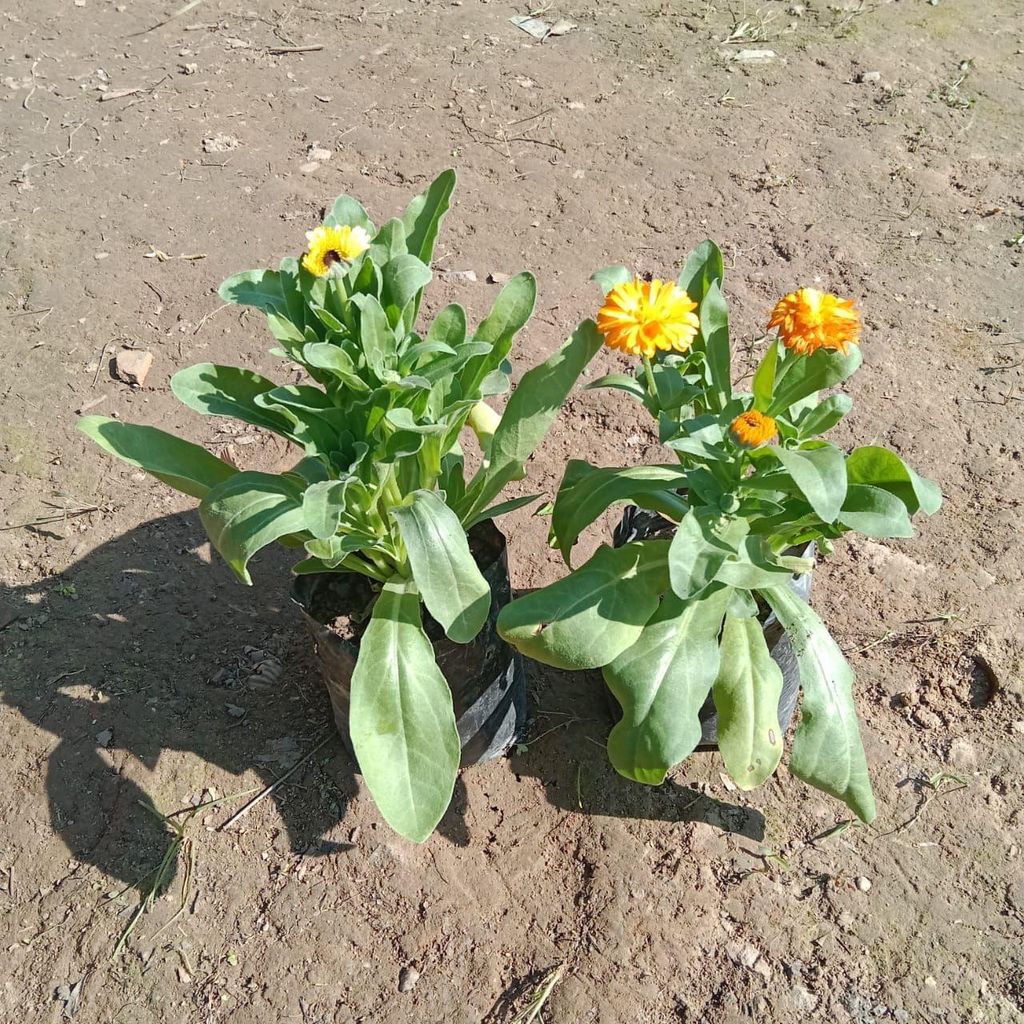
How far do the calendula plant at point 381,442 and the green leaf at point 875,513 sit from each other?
0.70 metres

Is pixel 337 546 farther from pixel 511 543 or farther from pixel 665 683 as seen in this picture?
pixel 511 543

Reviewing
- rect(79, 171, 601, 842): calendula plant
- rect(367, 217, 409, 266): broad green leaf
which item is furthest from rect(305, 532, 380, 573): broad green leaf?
rect(367, 217, 409, 266): broad green leaf

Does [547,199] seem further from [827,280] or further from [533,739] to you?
[533,739]

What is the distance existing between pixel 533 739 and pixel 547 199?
3049 mm

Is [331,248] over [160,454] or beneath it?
over

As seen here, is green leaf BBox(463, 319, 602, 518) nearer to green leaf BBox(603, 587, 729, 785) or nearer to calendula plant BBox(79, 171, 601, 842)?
calendula plant BBox(79, 171, 601, 842)

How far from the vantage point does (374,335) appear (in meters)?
1.95

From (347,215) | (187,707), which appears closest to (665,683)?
(347,215)

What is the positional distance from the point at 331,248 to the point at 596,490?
0.90 metres

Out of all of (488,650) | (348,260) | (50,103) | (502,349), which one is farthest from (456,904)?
(50,103)

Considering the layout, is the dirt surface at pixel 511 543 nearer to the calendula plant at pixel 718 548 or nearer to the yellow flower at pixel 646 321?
the calendula plant at pixel 718 548

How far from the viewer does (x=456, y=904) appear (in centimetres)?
254

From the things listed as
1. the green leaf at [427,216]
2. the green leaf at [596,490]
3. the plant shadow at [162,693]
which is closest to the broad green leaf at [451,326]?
the green leaf at [427,216]

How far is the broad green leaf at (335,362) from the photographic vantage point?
1868mm
